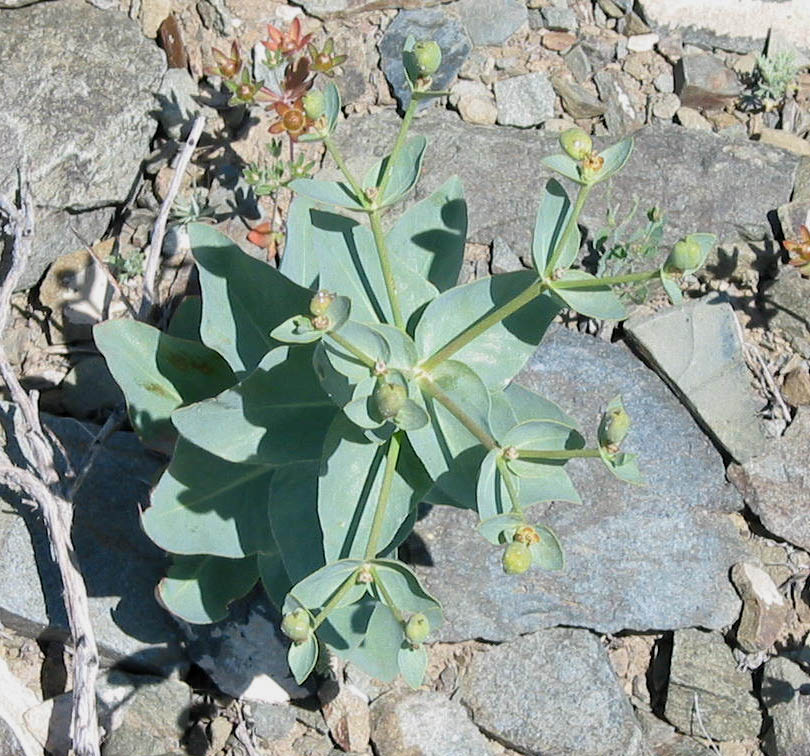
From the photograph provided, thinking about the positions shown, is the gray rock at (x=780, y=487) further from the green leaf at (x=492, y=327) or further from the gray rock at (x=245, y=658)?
the gray rock at (x=245, y=658)

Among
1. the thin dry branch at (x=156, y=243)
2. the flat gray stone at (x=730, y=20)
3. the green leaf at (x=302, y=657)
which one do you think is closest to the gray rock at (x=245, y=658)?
the thin dry branch at (x=156, y=243)

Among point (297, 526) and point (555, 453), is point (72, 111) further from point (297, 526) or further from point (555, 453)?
point (555, 453)

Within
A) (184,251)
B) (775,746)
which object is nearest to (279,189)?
(184,251)

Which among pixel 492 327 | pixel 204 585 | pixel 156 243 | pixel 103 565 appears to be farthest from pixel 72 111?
pixel 492 327

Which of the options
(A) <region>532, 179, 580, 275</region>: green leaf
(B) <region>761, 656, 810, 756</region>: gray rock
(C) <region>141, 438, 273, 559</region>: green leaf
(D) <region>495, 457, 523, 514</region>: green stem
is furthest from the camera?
(B) <region>761, 656, 810, 756</region>: gray rock

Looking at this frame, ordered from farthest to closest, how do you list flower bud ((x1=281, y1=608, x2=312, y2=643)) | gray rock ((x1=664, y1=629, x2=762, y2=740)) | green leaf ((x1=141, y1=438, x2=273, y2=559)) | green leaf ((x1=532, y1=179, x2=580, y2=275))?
gray rock ((x1=664, y1=629, x2=762, y2=740))
green leaf ((x1=141, y1=438, x2=273, y2=559))
green leaf ((x1=532, y1=179, x2=580, y2=275))
flower bud ((x1=281, y1=608, x2=312, y2=643))

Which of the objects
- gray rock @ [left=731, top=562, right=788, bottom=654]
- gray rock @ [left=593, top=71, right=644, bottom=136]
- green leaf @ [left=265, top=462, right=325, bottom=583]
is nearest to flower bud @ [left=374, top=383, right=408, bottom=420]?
green leaf @ [left=265, top=462, right=325, bottom=583]

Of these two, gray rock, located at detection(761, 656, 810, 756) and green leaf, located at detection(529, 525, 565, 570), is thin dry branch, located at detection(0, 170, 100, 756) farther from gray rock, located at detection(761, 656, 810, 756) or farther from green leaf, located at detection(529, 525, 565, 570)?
gray rock, located at detection(761, 656, 810, 756)
